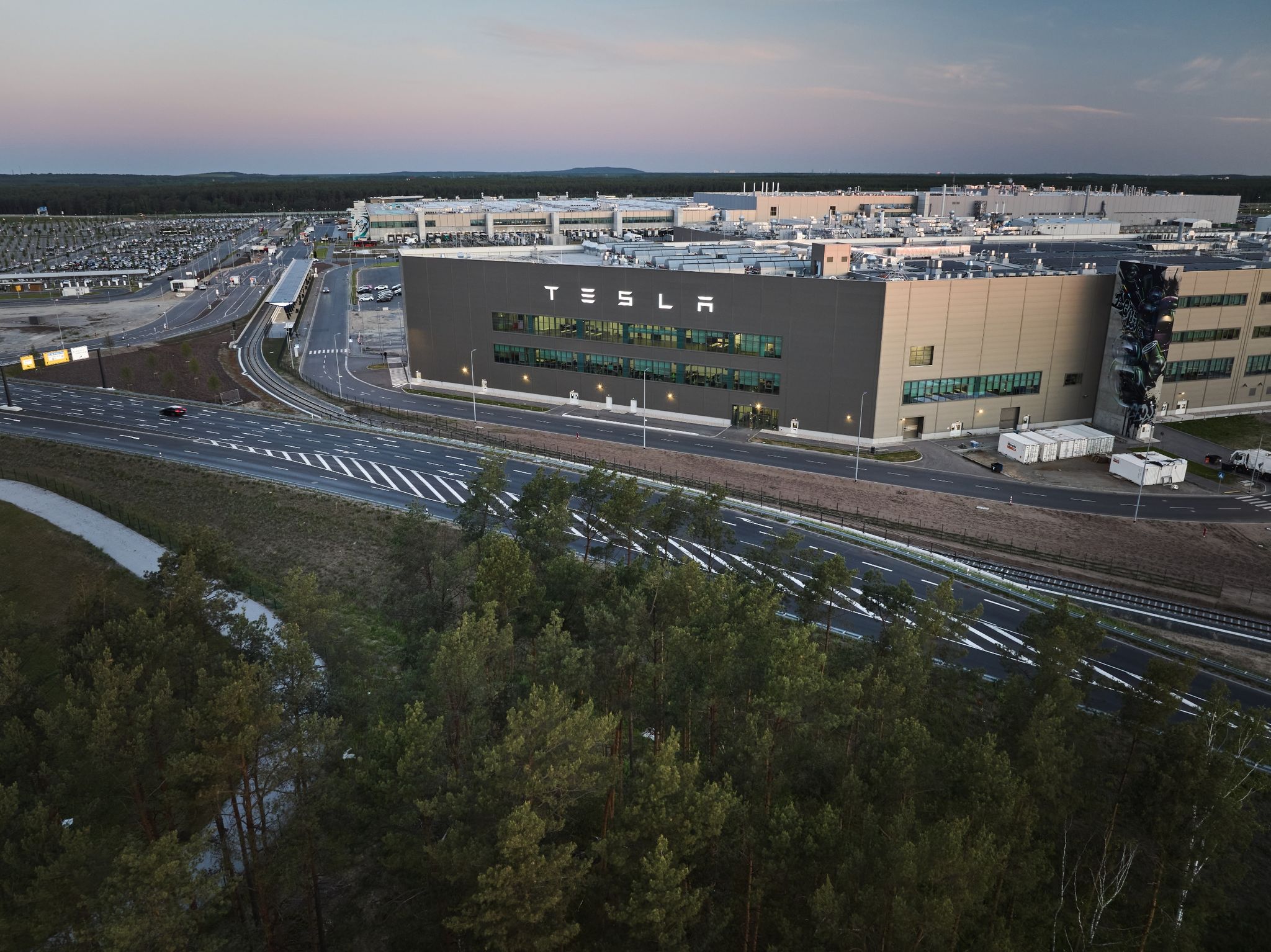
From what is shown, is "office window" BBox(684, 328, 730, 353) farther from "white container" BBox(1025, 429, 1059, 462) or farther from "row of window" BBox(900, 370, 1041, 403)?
"white container" BBox(1025, 429, 1059, 462)

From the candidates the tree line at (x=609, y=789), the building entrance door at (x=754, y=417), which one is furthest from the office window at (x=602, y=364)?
the tree line at (x=609, y=789)

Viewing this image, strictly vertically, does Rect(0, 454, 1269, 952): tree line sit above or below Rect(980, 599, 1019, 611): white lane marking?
above

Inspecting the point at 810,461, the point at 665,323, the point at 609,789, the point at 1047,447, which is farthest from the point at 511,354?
the point at 609,789

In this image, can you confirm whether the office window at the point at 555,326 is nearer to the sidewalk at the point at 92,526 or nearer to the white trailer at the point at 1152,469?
the sidewalk at the point at 92,526

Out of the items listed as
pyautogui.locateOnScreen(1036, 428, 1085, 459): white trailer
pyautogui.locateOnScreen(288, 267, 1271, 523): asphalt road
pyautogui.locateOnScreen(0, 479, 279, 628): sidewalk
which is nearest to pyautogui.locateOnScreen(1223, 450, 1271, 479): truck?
pyautogui.locateOnScreen(288, 267, 1271, 523): asphalt road

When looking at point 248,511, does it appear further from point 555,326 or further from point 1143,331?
point 1143,331
